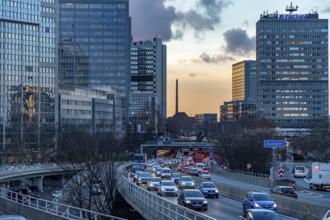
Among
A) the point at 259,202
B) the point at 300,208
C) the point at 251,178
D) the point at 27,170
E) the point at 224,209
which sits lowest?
the point at 27,170

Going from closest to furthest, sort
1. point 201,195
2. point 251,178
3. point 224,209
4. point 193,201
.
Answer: point 193,201
point 201,195
point 224,209
point 251,178

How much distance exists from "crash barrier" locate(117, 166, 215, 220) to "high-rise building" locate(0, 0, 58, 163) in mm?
96467

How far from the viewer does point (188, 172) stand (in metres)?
86.1

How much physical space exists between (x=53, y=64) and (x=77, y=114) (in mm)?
15862

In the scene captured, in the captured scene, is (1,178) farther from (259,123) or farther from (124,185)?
(259,123)

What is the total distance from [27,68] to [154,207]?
12456 cm

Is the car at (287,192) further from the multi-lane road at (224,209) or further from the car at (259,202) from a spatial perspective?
the car at (259,202)

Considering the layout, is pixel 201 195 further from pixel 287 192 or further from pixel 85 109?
pixel 85 109

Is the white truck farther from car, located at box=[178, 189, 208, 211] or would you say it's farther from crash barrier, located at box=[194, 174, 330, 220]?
car, located at box=[178, 189, 208, 211]

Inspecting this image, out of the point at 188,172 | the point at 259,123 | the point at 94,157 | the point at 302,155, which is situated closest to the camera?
the point at 94,157

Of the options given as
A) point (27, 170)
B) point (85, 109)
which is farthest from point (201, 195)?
point (85, 109)

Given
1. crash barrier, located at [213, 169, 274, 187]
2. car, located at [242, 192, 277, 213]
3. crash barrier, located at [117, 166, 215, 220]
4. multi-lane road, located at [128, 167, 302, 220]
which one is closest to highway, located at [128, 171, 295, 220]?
multi-lane road, located at [128, 167, 302, 220]

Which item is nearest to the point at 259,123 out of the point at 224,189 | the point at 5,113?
the point at 5,113

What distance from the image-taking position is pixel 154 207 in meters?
31.8
